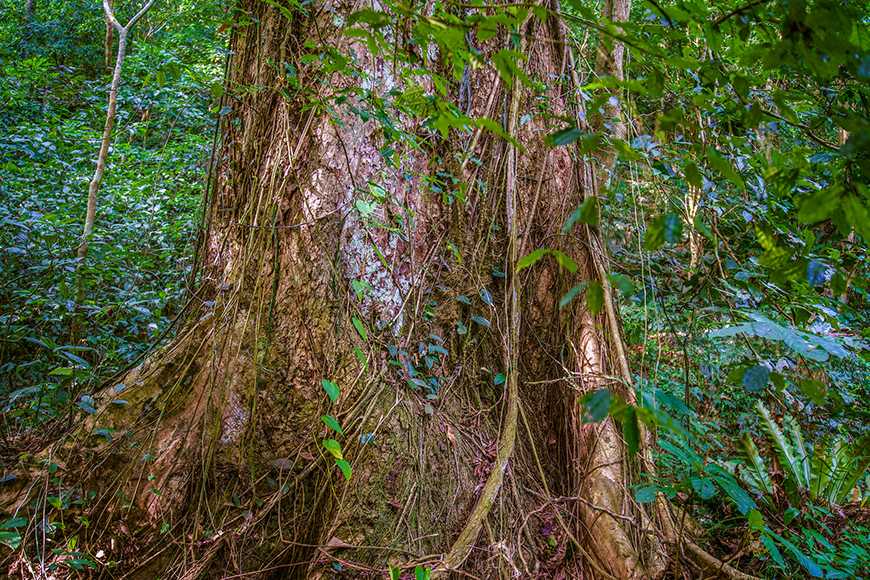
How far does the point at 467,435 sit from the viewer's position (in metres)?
2.06

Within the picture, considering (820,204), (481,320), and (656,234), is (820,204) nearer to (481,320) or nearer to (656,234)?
(656,234)

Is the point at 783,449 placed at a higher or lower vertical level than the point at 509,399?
lower

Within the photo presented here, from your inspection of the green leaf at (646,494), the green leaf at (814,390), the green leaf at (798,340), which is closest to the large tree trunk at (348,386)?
the green leaf at (646,494)

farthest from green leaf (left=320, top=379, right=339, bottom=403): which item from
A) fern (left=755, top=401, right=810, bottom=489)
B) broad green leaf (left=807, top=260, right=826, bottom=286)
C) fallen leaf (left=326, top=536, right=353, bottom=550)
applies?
fern (left=755, top=401, right=810, bottom=489)

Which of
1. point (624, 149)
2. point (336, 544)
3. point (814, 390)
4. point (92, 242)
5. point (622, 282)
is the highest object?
point (624, 149)

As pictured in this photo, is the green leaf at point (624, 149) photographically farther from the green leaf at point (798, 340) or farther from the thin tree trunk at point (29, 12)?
the thin tree trunk at point (29, 12)

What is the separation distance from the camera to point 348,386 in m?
1.79

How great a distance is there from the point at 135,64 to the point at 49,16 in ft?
16.4

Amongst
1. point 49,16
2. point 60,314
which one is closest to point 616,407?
point 60,314

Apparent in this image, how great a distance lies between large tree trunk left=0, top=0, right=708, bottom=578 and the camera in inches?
66.7

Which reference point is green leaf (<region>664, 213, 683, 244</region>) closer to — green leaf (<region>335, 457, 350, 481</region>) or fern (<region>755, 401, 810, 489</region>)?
green leaf (<region>335, 457, 350, 481</region>)

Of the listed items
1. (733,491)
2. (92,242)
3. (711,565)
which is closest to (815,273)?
(733,491)

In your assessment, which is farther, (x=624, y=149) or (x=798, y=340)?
(x=798, y=340)

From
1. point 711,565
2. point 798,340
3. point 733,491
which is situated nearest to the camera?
point 798,340
